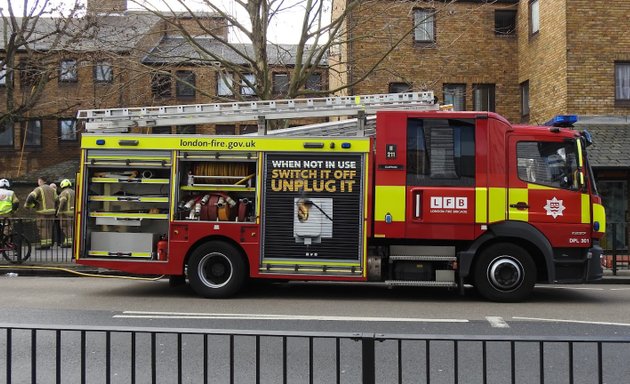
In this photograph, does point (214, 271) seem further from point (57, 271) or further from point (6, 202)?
point (6, 202)

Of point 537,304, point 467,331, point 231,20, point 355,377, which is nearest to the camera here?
point 355,377

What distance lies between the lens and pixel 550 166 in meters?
9.96

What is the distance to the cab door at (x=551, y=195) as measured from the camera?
9859 millimetres

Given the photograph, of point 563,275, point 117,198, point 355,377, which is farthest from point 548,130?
point 117,198

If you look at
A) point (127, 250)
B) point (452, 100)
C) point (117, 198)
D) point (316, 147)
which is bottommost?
point (127, 250)

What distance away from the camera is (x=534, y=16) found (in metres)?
20.3

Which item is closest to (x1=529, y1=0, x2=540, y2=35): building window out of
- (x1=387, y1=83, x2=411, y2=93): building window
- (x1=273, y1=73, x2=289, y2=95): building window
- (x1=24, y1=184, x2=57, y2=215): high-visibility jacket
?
(x1=387, y1=83, x2=411, y2=93): building window

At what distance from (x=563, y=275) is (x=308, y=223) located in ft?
13.0

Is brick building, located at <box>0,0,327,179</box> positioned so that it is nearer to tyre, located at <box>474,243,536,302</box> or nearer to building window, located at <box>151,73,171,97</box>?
building window, located at <box>151,73,171,97</box>

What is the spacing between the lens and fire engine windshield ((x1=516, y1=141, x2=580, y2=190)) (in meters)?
9.91

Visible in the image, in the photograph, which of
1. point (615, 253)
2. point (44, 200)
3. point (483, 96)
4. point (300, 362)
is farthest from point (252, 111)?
point (483, 96)

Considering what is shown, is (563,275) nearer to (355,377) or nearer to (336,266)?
(336,266)

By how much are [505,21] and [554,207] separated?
1351 centimetres

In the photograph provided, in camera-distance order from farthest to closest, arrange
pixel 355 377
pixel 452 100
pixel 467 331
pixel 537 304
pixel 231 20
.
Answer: pixel 452 100 → pixel 231 20 → pixel 537 304 → pixel 467 331 → pixel 355 377
